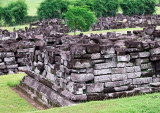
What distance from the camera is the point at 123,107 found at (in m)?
8.16

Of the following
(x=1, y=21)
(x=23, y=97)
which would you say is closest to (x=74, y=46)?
(x=23, y=97)

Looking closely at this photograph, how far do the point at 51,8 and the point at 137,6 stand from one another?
25.4 m

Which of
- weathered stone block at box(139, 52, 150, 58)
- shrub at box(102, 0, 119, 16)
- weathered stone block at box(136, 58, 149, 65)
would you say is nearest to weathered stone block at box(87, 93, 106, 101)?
weathered stone block at box(136, 58, 149, 65)

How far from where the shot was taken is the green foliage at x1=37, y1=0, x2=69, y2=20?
75250mm

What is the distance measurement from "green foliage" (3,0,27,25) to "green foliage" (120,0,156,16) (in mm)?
27635

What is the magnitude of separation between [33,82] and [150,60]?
4919 millimetres

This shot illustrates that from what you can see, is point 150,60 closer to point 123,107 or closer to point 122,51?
point 122,51

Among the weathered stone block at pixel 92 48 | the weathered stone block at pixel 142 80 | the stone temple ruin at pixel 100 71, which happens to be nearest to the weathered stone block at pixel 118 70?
the stone temple ruin at pixel 100 71

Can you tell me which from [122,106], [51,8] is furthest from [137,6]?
[122,106]

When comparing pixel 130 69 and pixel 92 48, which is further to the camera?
pixel 130 69

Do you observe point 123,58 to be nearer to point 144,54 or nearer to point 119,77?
point 119,77

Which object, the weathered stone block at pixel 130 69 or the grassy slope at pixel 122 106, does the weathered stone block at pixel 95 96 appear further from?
the weathered stone block at pixel 130 69

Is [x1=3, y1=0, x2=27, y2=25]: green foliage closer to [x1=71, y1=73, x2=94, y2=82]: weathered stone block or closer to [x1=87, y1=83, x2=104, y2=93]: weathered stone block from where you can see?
[x1=71, y1=73, x2=94, y2=82]: weathered stone block

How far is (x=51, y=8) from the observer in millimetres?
75688
